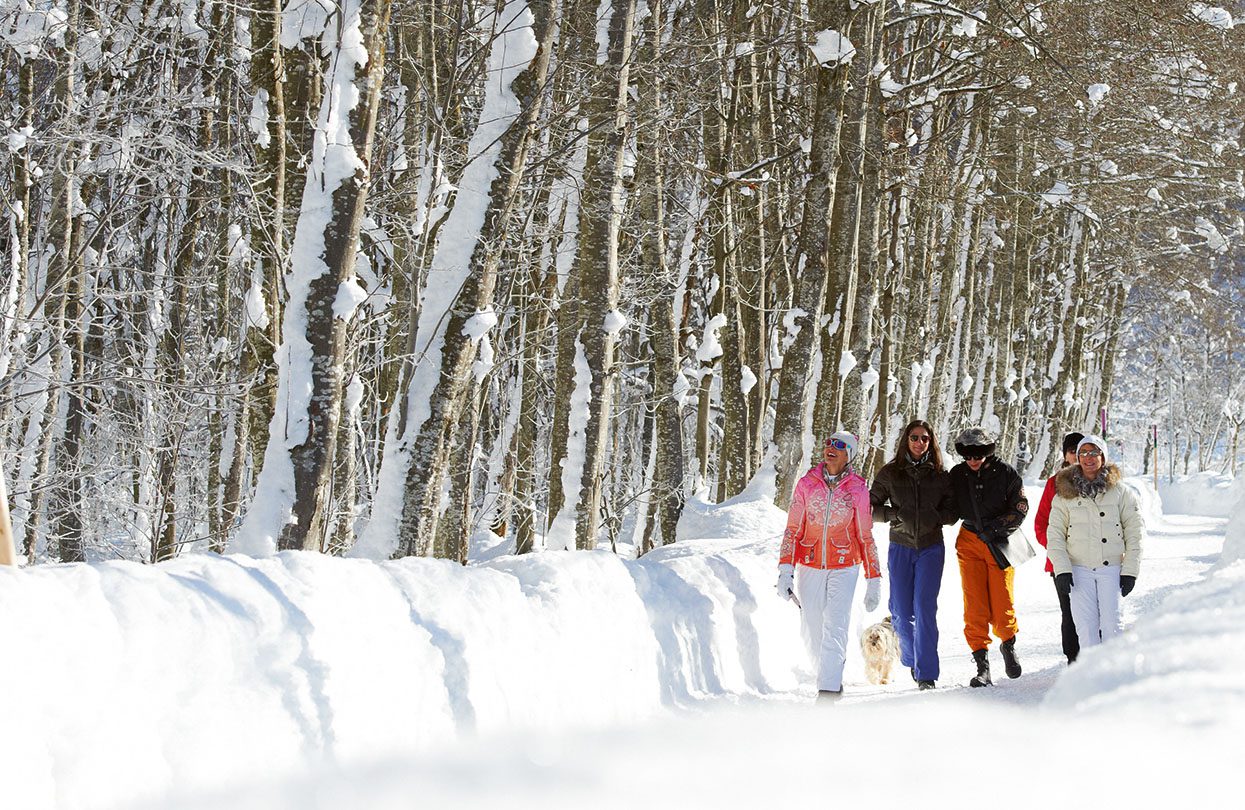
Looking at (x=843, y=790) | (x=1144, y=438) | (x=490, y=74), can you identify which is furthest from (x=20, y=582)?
(x=1144, y=438)

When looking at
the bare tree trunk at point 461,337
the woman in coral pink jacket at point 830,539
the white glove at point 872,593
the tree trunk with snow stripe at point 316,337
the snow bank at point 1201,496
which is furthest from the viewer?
the snow bank at point 1201,496

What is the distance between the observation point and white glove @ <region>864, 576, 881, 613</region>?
27.8ft

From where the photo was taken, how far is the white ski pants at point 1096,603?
8.33 metres

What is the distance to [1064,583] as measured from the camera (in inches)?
335

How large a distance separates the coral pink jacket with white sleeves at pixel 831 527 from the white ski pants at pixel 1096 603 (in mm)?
1309

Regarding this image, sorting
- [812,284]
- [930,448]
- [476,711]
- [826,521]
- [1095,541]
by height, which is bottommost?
[476,711]

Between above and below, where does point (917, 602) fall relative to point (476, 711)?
above

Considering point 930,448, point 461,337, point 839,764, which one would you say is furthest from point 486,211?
point 839,764

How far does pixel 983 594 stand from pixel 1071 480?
1143 millimetres

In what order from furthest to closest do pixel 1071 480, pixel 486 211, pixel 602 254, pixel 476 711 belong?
1. pixel 602 254
2. pixel 486 211
3. pixel 1071 480
4. pixel 476 711

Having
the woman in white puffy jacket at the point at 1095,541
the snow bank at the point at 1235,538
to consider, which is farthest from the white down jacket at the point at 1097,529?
the snow bank at the point at 1235,538

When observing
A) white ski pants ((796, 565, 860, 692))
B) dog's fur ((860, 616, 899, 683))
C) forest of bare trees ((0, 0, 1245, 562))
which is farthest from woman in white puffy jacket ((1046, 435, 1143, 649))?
forest of bare trees ((0, 0, 1245, 562))

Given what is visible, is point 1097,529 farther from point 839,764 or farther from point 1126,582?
point 839,764

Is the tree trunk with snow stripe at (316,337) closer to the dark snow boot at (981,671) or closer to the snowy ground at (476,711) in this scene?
the snowy ground at (476,711)
